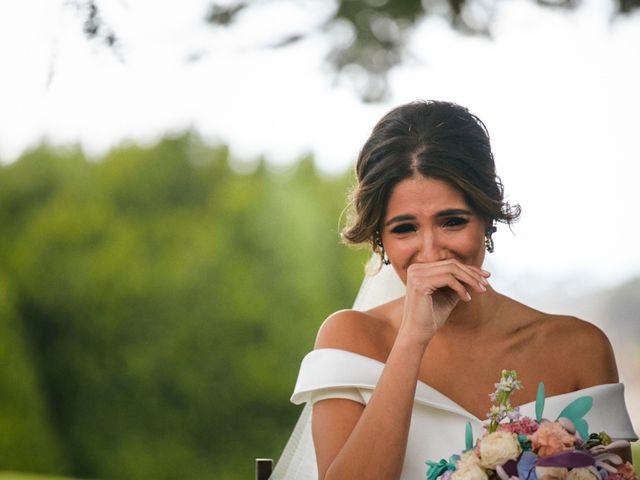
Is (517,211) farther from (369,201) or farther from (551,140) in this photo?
(551,140)

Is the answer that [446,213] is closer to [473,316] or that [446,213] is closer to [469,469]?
[473,316]

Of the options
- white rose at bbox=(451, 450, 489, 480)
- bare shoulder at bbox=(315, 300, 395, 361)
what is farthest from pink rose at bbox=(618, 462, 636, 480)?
bare shoulder at bbox=(315, 300, 395, 361)

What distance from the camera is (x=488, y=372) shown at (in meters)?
2.22

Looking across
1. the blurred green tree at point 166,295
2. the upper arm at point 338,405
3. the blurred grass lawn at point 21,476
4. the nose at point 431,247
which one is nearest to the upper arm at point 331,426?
the upper arm at point 338,405

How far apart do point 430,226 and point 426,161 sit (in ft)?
0.53

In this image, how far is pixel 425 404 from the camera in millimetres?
2164

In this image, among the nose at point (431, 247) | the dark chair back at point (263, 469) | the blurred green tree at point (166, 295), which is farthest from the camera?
the blurred green tree at point (166, 295)

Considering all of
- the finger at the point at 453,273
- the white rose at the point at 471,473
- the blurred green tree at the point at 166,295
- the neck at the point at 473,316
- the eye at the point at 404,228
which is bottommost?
the white rose at the point at 471,473

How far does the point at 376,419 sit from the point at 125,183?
6.01 meters

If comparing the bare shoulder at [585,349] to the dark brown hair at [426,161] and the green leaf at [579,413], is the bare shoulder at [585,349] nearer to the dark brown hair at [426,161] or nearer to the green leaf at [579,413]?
the dark brown hair at [426,161]

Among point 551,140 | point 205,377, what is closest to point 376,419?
point 551,140

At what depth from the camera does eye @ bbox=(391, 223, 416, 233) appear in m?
2.00

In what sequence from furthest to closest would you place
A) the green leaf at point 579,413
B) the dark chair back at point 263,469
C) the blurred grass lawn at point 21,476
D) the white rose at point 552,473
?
the blurred grass lawn at point 21,476 < the dark chair back at point 263,469 < the green leaf at point 579,413 < the white rose at point 552,473

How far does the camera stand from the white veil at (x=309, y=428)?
2377 mm
